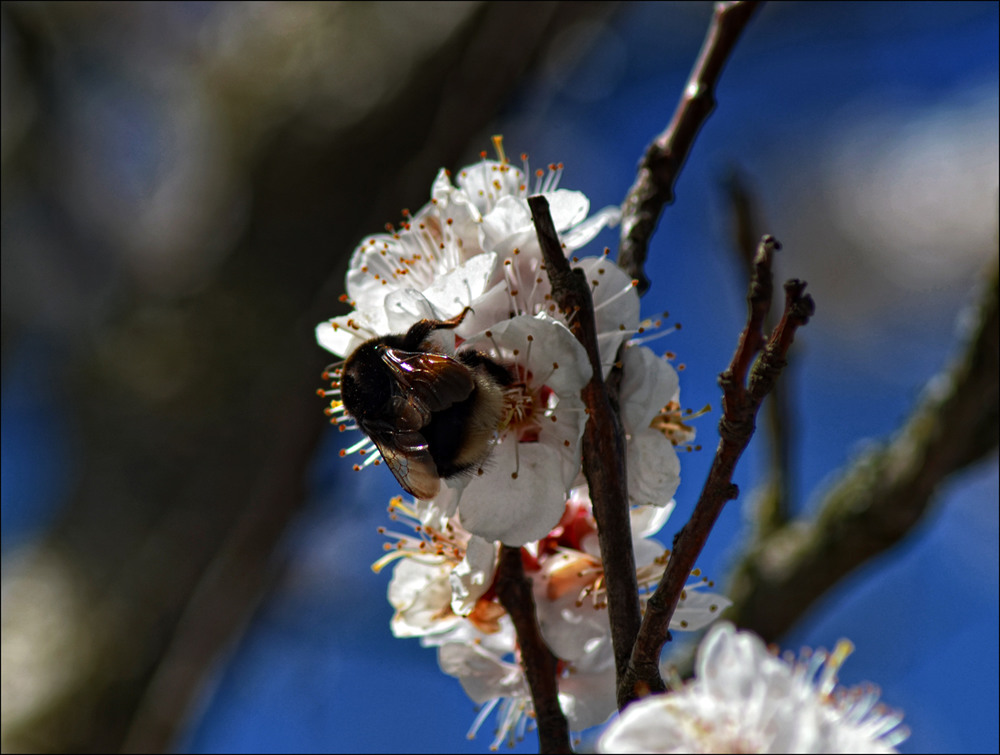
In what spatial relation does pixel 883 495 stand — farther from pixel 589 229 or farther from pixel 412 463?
pixel 412 463

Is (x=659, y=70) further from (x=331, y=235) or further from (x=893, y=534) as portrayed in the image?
(x=893, y=534)

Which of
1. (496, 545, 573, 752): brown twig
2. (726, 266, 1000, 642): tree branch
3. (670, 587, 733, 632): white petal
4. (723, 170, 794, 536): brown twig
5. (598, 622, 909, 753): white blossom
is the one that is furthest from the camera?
(723, 170, 794, 536): brown twig

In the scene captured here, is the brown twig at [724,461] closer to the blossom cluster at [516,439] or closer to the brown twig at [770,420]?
the blossom cluster at [516,439]

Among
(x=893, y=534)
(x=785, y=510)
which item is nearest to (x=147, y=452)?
(x=785, y=510)

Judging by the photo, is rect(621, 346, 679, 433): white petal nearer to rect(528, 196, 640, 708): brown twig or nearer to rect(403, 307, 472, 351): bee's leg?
rect(528, 196, 640, 708): brown twig

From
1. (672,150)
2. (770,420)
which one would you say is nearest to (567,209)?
(672,150)

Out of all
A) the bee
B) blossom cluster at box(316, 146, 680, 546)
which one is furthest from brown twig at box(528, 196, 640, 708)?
the bee
